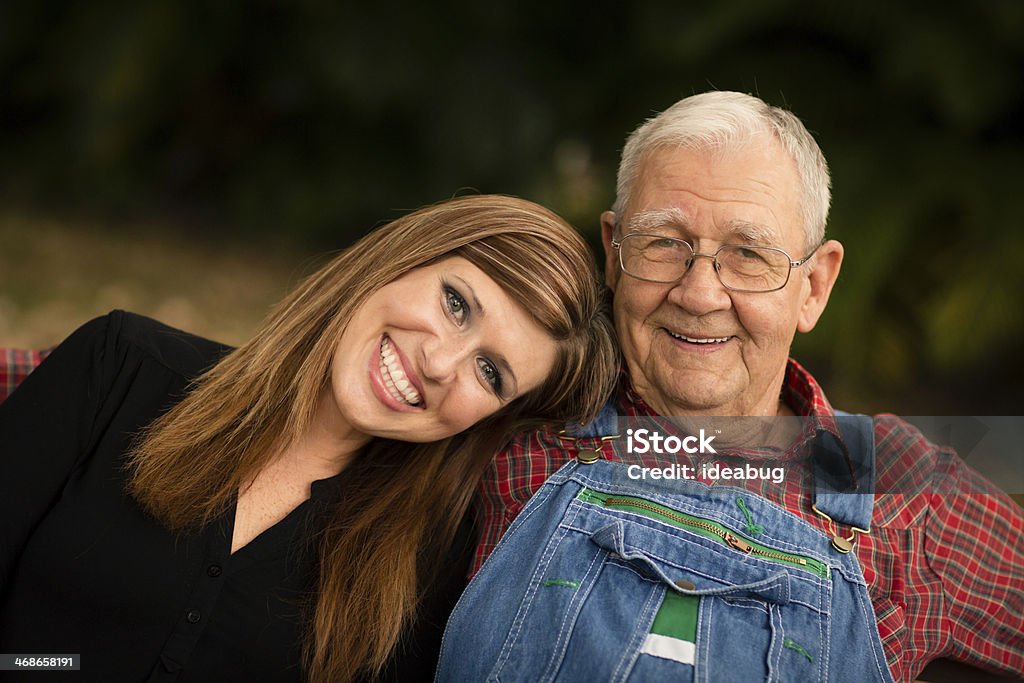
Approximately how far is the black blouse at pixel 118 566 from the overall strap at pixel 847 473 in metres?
0.65

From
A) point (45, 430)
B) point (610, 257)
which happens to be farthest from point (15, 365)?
point (610, 257)

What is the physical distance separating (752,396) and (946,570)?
1.43 ft

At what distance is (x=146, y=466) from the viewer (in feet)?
5.47

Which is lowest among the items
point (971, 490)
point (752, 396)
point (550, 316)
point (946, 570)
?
point (946, 570)

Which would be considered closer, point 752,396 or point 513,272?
point 513,272

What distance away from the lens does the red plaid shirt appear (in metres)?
1.59

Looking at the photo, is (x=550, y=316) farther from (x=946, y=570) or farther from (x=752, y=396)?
(x=946, y=570)

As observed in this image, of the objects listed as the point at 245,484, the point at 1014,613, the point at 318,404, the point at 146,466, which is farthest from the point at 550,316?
the point at 1014,613

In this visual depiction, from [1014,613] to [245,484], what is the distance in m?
1.36

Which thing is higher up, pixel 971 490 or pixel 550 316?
pixel 550 316

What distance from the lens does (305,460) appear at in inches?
70.6

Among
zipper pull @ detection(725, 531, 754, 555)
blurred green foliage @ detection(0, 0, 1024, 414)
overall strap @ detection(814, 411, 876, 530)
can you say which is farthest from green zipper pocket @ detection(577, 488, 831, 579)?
blurred green foliage @ detection(0, 0, 1024, 414)

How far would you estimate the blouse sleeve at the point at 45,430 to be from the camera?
1.64 meters

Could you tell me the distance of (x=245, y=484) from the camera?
5.71ft
